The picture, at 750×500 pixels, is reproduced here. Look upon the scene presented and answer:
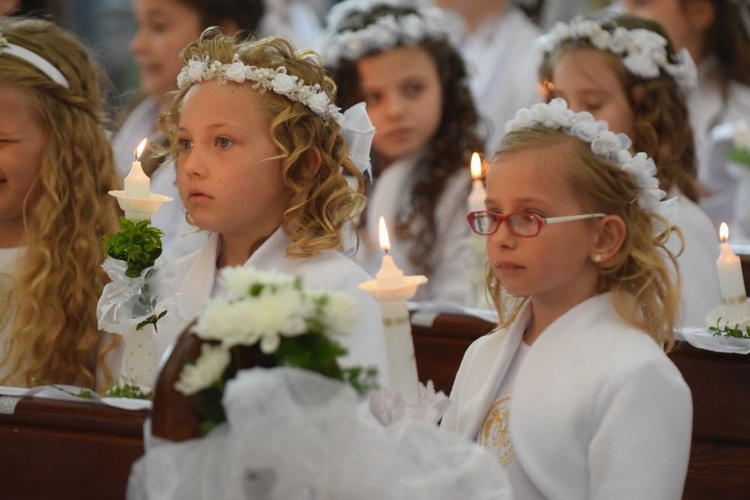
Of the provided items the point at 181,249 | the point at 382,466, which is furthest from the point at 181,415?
the point at 181,249

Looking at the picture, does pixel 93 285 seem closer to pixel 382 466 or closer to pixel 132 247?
pixel 132 247

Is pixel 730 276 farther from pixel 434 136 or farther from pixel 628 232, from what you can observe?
pixel 434 136

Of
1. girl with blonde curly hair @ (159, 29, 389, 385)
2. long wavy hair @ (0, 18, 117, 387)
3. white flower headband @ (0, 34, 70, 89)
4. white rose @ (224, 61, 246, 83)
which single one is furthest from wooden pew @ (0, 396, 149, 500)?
white flower headband @ (0, 34, 70, 89)

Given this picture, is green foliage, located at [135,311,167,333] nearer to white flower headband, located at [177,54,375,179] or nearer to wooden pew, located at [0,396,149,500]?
wooden pew, located at [0,396,149,500]

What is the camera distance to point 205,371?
1711 millimetres

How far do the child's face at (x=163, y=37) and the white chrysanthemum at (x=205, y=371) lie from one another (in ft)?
14.8

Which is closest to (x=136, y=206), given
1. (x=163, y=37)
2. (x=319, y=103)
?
(x=319, y=103)

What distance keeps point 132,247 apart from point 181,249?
6.00 ft

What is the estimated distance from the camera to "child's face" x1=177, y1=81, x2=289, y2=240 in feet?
10.1

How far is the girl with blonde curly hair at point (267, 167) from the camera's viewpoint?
3096 millimetres

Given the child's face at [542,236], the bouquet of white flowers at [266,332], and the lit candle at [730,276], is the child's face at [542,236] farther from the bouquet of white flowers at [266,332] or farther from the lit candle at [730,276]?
the bouquet of white flowers at [266,332]

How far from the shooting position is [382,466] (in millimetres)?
1785

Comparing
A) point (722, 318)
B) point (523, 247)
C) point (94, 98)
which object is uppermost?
point (94, 98)

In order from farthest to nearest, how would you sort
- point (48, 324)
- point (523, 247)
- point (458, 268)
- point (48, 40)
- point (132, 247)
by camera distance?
point (458, 268) → point (48, 40) → point (48, 324) → point (132, 247) → point (523, 247)
